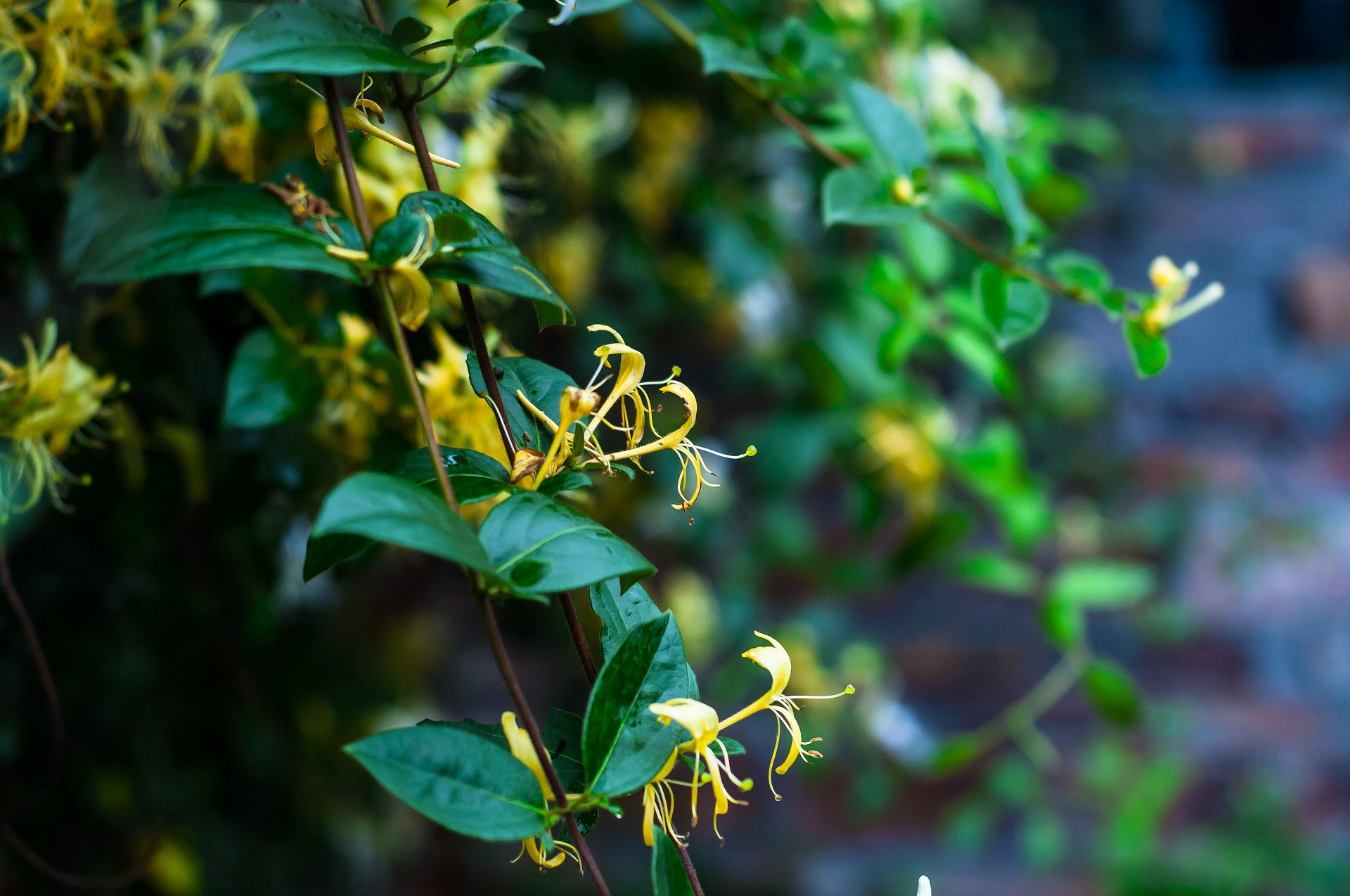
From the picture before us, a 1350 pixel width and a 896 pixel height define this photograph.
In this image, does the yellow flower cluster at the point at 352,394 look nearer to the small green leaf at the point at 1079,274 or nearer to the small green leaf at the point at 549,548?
the small green leaf at the point at 549,548

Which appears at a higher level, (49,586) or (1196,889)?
(49,586)

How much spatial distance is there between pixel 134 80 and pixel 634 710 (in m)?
0.34

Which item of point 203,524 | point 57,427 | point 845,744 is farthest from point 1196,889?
point 57,427

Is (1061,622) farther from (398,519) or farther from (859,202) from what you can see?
(398,519)

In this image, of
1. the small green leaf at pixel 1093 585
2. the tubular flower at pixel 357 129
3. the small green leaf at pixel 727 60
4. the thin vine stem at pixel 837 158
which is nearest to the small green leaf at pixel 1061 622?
the small green leaf at pixel 1093 585

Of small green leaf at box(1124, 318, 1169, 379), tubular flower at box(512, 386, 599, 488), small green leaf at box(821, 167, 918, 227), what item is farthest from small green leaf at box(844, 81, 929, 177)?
tubular flower at box(512, 386, 599, 488)

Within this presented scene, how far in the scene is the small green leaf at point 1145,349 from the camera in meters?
0.41

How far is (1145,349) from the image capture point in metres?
0.42

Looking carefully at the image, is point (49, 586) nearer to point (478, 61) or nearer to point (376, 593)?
point (478, 61)

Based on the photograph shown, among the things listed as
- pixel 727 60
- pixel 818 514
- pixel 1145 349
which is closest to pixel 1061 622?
pixel 1145 349

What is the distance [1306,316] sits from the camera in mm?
1537

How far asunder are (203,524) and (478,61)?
1.57 ft

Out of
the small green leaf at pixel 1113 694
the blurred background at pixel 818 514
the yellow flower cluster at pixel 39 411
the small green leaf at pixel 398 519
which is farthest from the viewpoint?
the small green leaf at pixel 1113 694

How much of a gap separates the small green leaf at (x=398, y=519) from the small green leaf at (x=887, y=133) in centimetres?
29
